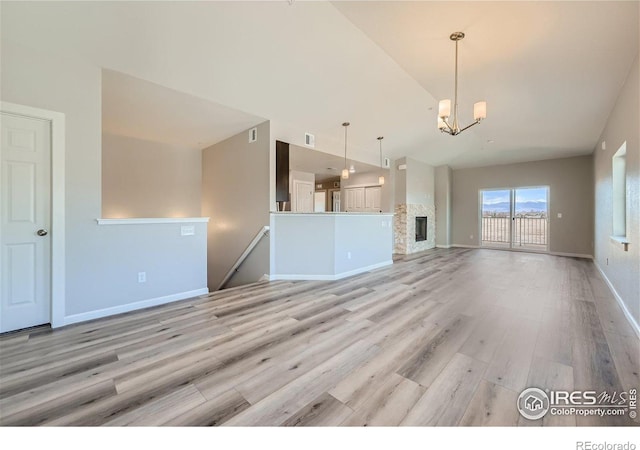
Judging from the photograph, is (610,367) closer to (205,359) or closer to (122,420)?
(205,359)

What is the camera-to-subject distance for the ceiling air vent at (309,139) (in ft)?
17.3

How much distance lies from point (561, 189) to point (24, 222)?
11151 mm

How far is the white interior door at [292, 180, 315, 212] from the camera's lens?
820cm

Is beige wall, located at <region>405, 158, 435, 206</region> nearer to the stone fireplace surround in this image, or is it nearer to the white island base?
the stone fireplace surround

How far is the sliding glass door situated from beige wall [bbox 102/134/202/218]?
907 centimetres

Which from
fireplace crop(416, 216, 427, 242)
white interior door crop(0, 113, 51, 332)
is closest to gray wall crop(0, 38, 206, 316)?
white interior door crop(0, 113, 51, 332)

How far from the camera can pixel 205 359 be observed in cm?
203

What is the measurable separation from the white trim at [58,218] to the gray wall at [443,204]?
9.51 metres

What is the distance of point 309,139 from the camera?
17.5 ft

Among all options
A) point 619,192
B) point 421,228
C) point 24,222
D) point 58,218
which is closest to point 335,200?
point 421,228

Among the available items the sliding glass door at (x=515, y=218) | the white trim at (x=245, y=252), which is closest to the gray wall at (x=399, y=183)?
the sliding glass door at (x=515, y=218)

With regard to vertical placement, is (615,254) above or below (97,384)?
above
